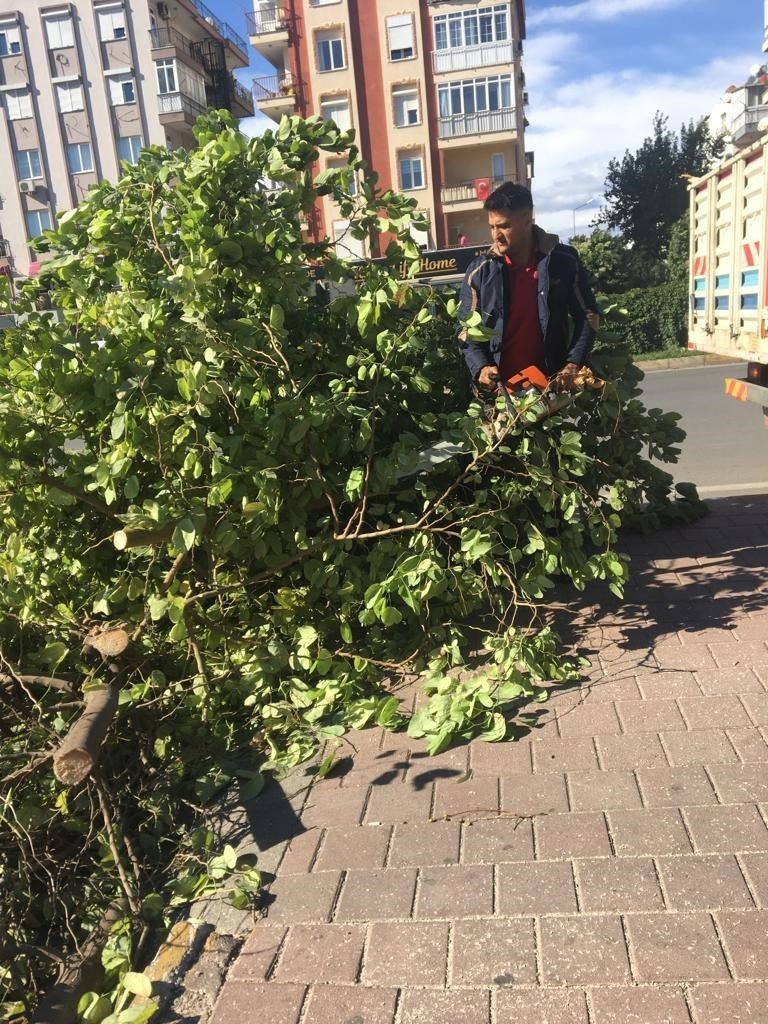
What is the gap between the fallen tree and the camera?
9.75 ft

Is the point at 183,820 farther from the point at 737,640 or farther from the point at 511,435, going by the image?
the point at 737,640

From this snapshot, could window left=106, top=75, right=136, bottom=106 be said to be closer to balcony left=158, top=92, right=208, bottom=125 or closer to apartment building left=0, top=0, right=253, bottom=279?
apartment building left=0, top=0, right=253, bottom=279

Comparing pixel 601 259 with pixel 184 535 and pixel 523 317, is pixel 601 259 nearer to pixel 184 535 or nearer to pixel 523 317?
pixel 523 317

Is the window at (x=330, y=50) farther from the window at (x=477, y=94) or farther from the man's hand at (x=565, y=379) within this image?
the man's hand at (x=565, y=379)

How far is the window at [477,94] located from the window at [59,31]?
17.8 m

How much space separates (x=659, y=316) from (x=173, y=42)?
98.3 ft

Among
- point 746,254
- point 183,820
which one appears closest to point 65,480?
point 183,820

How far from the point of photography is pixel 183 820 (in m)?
3.00

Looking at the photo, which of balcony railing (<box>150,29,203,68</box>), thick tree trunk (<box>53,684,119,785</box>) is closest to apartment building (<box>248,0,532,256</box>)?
balcony railing (<box>150,29,203,68</box>)

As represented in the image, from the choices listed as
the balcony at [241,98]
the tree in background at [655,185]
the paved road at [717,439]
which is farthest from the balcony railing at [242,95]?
the paved road at [717,439]

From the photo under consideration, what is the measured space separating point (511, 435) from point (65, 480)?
194 centimetres

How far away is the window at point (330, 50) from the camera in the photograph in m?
36.2

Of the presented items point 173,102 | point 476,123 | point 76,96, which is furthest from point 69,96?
point 476,123

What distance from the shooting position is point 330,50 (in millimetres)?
36375
